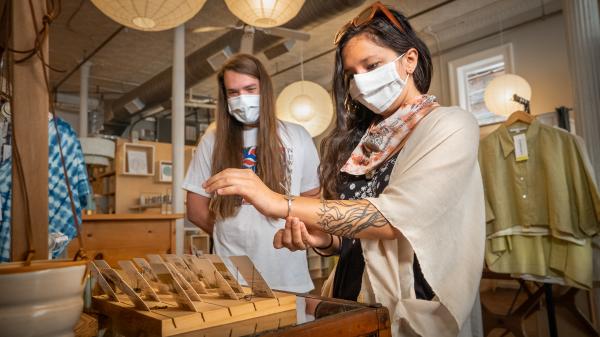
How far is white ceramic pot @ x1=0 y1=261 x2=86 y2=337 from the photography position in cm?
49

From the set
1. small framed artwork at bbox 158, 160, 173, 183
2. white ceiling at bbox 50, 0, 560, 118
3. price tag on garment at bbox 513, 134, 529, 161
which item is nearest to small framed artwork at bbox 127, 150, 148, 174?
small framed artwork at bbox 158, 160, 173, 183

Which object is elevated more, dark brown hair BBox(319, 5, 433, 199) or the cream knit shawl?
dark brown hair BBox(319, 5, 433, 199)

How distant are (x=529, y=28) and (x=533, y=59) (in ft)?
1.40

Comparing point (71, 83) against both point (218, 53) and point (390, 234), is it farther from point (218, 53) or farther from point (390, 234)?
point (390, 234)

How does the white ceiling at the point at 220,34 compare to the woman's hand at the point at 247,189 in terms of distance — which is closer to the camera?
the woman's hand at the point at 247,189

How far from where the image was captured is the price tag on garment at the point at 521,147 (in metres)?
2.77

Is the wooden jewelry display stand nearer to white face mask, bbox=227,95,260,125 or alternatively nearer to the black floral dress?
the black floral dress

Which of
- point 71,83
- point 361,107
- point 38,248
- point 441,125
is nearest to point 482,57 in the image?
point 361,107

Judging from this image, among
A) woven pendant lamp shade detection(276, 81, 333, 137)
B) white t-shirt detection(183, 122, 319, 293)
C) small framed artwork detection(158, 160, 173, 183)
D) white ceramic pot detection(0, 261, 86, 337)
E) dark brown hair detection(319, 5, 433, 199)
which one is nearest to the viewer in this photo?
white ceramic pot detection(0, 261, 86, 337)

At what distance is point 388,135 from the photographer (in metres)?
1.14

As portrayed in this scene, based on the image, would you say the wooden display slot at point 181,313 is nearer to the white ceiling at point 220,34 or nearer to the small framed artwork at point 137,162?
the white ceiling at point 220,34

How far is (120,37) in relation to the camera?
6.79 meters

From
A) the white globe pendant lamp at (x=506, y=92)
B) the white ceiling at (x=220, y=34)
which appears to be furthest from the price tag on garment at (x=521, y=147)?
the white ceiling at (x=220, y=34)

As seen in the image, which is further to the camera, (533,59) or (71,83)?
(71,83)
